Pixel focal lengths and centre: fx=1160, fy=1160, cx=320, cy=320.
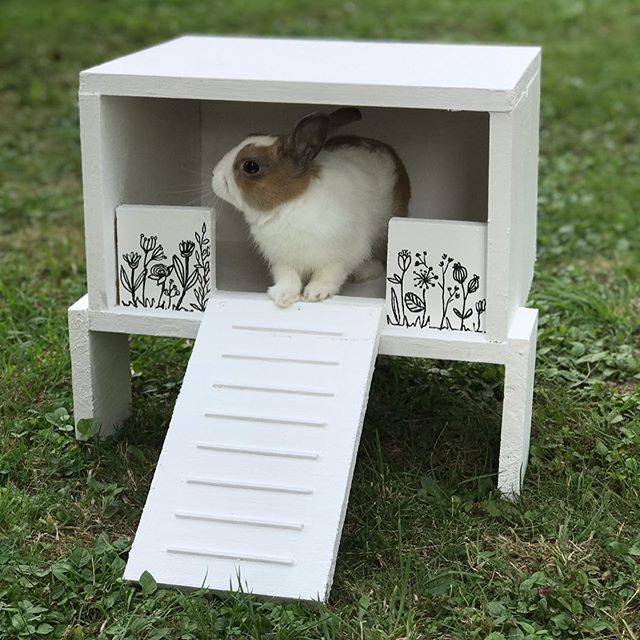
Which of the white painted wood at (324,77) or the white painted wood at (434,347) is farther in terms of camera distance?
the white painted wood at (434,347)

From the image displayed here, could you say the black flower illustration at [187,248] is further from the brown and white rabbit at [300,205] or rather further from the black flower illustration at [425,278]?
the black flower illustration at [425,278]

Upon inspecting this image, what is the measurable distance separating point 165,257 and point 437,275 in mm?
726

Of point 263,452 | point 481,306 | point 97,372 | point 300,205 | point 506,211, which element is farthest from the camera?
point 97,372

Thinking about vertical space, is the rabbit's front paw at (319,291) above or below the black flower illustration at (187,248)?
below

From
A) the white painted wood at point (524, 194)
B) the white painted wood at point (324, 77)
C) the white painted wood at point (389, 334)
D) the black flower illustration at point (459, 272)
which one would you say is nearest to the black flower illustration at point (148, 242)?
the white painted wood at point (389, 334)

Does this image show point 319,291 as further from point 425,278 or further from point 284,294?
point 425,278

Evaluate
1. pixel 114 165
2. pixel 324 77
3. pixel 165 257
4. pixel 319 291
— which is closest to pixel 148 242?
pixel 165 257

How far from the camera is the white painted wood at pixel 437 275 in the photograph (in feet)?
9.41

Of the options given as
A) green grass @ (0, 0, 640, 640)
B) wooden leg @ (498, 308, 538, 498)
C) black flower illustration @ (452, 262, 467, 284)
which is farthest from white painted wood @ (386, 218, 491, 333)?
green grass @ (0, 0, 640, 640)

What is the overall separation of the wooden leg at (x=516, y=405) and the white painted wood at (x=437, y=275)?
0.11m

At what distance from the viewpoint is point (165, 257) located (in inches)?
121

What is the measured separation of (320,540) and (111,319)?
912 millimetres


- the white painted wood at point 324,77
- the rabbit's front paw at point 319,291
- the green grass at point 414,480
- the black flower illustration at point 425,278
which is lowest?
the green grass at point 414,480

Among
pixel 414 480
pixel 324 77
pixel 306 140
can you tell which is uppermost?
pixel 324 77
